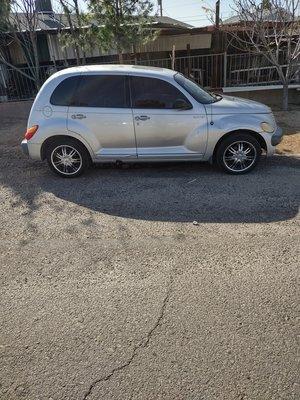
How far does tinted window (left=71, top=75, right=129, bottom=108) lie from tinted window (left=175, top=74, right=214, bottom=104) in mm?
943

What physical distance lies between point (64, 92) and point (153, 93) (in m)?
1.46

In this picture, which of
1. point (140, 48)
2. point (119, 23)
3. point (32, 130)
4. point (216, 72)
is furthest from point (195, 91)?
point (140, 48)

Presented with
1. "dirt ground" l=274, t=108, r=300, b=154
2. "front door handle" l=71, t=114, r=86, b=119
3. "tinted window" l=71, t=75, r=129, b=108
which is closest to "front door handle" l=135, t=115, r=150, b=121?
"tinted window" l=71, t=75, r=129, b=108

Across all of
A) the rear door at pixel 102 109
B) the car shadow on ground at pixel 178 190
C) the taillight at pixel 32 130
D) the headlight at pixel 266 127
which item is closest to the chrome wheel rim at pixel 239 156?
the car shadow on ground at pixel 178 190

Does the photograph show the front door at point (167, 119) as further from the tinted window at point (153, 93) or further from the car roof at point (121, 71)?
the car roof at point (121, 71)

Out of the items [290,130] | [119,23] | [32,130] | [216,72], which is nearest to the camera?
[32,130]

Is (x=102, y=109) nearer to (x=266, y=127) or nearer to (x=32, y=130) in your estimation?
(x=32, y=130)

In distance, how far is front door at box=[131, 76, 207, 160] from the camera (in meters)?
5.80

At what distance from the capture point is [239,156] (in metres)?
5.95

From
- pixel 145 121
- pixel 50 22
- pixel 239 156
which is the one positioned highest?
pixel 50 22

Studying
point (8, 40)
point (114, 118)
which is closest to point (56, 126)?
point (114, 118)

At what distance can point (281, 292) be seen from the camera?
327 centimetres

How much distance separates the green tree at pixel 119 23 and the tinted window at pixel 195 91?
4.86 meters

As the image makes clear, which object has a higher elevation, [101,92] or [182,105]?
[101,92]
